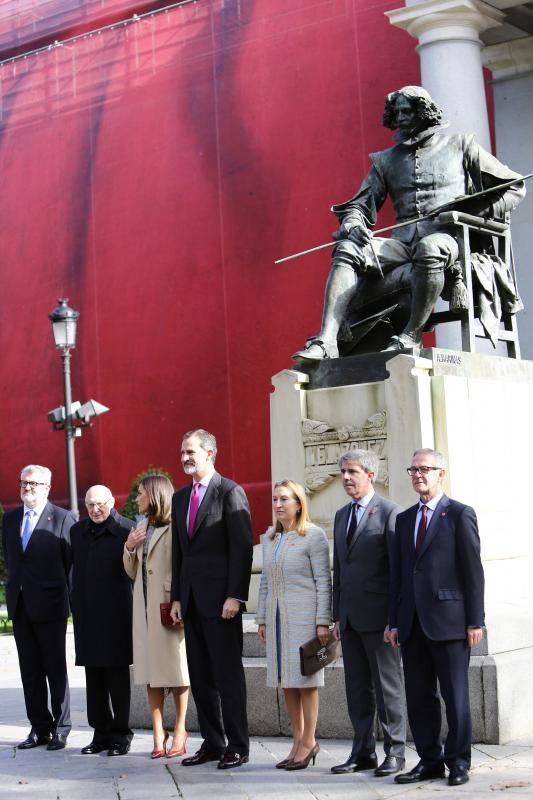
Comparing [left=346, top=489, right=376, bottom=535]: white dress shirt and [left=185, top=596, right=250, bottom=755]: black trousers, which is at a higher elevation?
[left=346, top=489, right=376, bottom=535]: white dress shirt

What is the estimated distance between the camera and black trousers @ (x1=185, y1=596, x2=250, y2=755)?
6.00 metres

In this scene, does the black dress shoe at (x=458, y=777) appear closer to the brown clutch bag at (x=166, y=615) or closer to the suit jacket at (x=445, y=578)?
the suit jacket at (x=445, y=578)

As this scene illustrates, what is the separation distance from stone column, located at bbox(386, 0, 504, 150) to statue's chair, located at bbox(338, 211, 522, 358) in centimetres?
554

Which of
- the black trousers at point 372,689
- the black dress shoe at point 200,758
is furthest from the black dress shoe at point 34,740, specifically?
the black trousers at point 372,689

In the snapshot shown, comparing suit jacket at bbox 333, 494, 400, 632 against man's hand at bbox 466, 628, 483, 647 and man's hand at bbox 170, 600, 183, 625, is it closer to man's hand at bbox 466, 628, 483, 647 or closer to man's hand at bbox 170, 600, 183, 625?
man's hand at bbox 466, 628, 483, 647

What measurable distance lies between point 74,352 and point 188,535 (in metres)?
13.5

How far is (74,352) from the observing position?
19.4m

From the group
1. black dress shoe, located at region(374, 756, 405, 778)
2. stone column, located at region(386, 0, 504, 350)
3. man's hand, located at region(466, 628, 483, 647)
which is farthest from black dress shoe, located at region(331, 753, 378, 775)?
stone column, located at region(386, 0, 504, 350)

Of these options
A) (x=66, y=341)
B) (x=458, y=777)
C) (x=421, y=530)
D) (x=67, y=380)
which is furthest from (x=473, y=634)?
(x=66, y=341)

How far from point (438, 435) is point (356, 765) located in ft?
6.22

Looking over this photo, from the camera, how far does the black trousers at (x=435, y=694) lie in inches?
210

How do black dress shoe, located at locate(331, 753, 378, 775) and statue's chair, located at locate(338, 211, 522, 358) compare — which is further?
statue's chair, located at locate(338, 211, 522, 358)

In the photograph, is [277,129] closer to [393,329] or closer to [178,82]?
[178,82]

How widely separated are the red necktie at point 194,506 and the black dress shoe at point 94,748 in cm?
130
